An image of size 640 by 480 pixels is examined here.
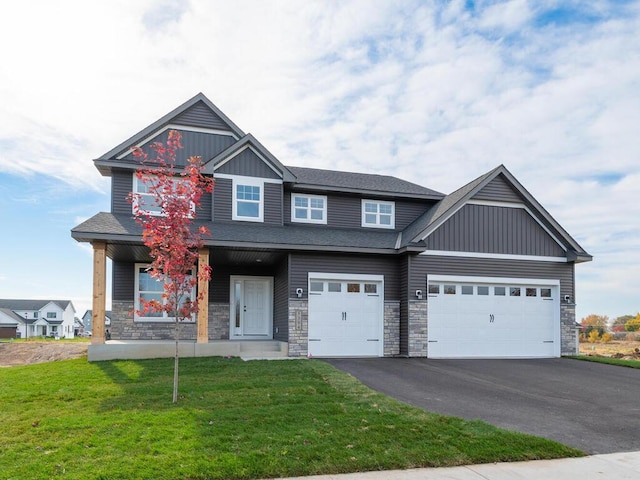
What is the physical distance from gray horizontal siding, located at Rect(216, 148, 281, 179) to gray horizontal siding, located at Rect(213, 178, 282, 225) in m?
0.33

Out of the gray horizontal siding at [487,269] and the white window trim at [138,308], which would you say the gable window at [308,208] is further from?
the white window trim at [138,308]

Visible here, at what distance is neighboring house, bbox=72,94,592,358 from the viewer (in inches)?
620

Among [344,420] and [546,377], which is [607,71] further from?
[344,420]

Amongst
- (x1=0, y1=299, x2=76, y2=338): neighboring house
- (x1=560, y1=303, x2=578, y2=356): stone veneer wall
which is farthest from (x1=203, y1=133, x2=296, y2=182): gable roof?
(x1=0, y1=299, x2=76, y2=338): neighboring house

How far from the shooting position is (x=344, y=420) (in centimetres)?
754

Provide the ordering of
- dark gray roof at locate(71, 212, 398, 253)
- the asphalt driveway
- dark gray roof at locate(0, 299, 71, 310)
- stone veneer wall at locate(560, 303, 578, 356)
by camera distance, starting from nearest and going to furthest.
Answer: the asphalt driveway < dark gray roof at locate(71, 212, 398, 253) < stone veneer wall at locate(560, 303, 578, 356) < dark gray roof at locate(0, 299, 71, 310)

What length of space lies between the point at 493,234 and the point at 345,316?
18.6ft

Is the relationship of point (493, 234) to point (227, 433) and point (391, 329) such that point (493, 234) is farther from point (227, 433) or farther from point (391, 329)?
point (227, 433)

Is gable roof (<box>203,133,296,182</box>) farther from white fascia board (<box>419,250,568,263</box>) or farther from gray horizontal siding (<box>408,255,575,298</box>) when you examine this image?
white fascia board (<box>419,250,568,263</box>)

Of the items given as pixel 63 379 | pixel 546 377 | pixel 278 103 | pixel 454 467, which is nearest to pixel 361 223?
pixel 278 103

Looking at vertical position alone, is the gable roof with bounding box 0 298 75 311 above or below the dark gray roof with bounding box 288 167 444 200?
below

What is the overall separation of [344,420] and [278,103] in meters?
8.77

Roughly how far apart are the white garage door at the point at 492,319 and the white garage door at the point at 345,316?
172cm

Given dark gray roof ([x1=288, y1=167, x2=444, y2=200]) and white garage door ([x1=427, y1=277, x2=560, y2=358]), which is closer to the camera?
white garage door ([x1=427, y1=277, x2=560, y2=358])
